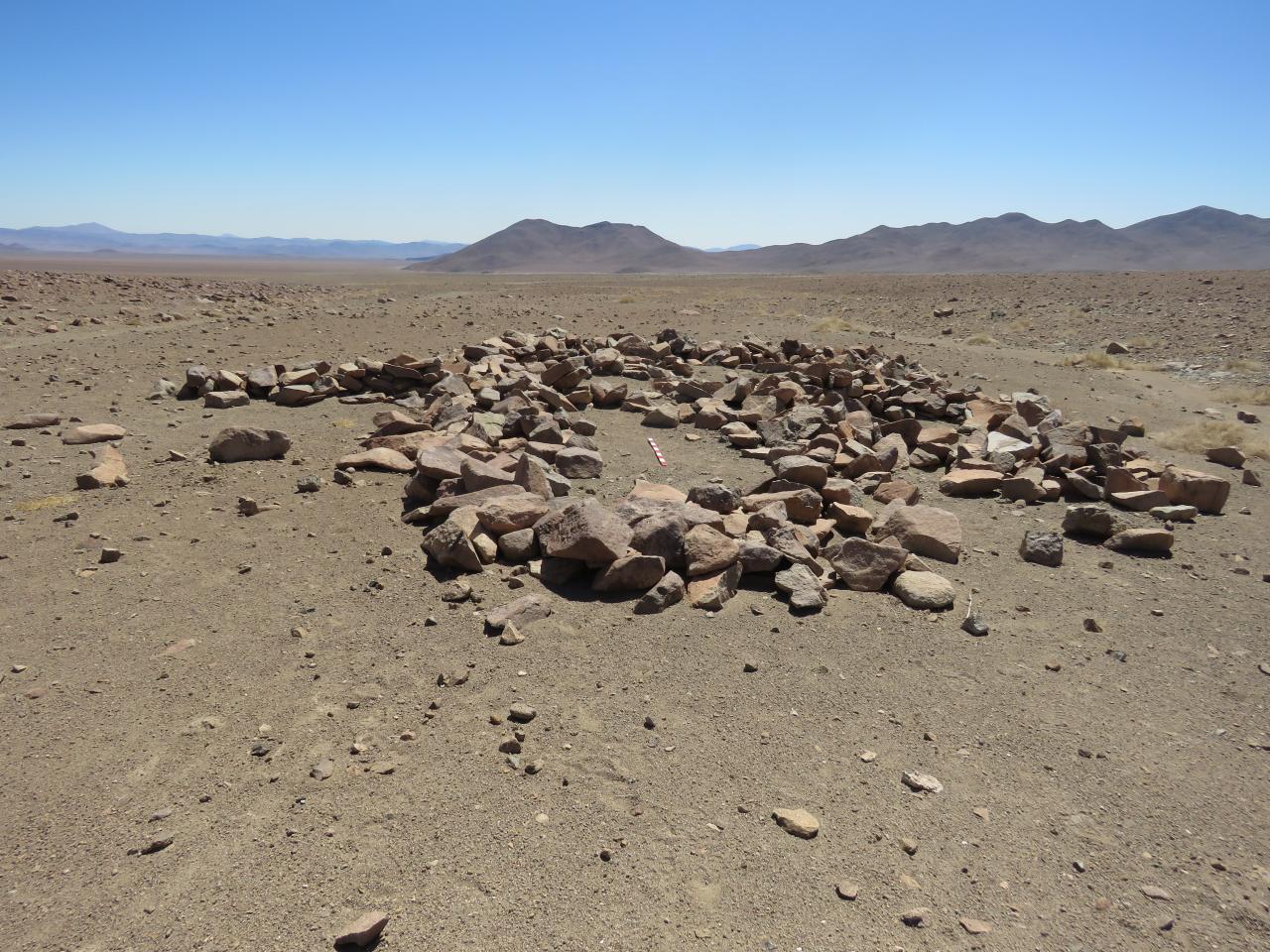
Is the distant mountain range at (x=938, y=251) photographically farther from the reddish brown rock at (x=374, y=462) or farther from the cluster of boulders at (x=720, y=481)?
the reddish brown rock at (x=374, y=462)

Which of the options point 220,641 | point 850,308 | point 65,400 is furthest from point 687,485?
point 850,308

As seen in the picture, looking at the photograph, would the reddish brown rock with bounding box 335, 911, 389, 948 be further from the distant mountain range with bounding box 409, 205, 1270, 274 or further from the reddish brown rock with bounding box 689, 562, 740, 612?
the distant mountain range with bounding box 409, 205, 1270, 274

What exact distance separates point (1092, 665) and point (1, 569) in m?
6.39

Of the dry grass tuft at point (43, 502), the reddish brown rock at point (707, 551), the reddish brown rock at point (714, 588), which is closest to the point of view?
the reddish brown rock at point (714, 588)

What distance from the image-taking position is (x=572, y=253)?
144 meters

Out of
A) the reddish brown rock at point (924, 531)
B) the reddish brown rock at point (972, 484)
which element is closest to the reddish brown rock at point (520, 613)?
the reddish brown rock at point (924, 531)

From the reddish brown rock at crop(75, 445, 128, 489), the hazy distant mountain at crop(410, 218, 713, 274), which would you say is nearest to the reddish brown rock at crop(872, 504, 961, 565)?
the reddish brown rock at crop(75, 445, 128, 489)

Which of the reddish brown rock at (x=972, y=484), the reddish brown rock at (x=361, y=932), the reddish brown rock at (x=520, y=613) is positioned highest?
the reddish brown rock at (x=972, y=484)

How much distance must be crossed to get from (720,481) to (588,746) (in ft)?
13.8

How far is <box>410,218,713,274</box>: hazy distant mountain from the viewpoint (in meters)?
129

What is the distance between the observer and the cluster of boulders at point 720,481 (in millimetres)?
5109

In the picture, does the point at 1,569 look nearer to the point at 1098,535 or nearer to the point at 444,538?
the point at 444,538

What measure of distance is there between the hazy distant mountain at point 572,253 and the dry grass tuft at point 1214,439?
383 feet

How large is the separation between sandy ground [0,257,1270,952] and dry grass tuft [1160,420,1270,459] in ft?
10.3
